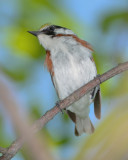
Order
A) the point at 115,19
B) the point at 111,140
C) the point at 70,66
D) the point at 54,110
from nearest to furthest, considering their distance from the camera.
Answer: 1. the point at 111,140
2. the point at 115,19
3. the point at 54,110
4. the point at 70,66

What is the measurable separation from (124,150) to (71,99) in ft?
9.79

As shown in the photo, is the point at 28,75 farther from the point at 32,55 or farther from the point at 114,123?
the point at 114,123

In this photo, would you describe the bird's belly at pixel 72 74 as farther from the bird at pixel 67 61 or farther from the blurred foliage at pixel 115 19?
the blurred foliage at pixel 115 19

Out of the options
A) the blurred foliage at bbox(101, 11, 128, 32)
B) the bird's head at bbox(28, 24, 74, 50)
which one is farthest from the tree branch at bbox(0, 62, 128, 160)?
the bird's head at bbox(28, 24, 74, 50)

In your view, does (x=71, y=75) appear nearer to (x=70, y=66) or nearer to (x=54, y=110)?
(x=70, y=66)

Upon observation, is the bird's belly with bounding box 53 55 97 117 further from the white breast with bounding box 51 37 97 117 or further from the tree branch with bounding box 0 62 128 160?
the tree branch with bounding box 0 62 128 160

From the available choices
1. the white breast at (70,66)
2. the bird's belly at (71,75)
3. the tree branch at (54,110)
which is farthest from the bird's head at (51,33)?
the tree branch at (54,110)

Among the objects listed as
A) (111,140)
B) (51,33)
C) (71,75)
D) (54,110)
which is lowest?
(71,75)

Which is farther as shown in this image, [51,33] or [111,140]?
[51,33]

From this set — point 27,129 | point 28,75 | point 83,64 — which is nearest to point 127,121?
point 27,129

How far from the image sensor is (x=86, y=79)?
5.21 metres

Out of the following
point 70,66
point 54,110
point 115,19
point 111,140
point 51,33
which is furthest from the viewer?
point 51,33

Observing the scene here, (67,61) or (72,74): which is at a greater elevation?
(67,61)

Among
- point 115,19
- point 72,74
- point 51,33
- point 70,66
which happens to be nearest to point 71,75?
point 72,74
